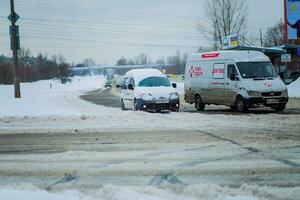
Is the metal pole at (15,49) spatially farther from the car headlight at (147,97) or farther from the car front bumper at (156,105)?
the car headlight at (147,97)

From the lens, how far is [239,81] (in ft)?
65.1

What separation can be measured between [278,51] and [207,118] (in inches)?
1021

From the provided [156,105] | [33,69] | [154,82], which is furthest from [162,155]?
[33,69]

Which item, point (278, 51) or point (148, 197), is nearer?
point (148, 197)

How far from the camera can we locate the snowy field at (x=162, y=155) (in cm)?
643

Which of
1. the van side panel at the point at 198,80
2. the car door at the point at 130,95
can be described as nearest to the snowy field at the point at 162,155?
the car door at the point at 130,95

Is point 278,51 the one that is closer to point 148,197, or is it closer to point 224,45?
point 224,45

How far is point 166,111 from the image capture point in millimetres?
20844

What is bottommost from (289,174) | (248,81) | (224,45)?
(289,174)

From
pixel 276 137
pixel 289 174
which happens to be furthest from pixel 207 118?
pixel 289 174

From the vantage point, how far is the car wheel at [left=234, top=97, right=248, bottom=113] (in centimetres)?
1947

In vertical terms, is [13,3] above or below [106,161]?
above

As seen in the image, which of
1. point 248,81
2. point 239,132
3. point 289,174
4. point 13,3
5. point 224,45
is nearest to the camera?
point 289,174

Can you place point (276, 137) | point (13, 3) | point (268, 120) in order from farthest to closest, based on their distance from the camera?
point (13, 3) → point (268, 120) → point (276, 137)
